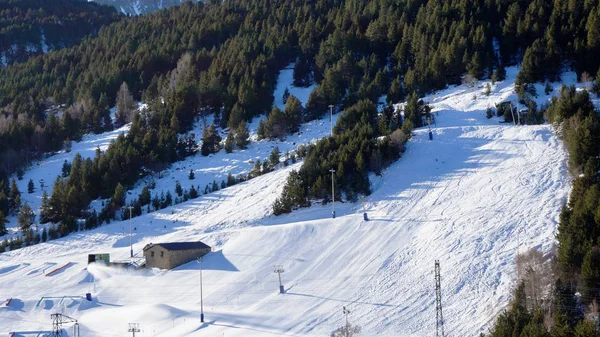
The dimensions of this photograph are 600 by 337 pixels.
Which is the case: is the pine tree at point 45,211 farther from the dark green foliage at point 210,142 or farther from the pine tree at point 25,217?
the dark green foliage at point 210,142

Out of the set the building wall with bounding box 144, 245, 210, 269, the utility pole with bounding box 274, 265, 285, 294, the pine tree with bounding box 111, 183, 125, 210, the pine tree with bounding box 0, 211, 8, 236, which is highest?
the pine tree with bounding box 111, 183, 125, 210

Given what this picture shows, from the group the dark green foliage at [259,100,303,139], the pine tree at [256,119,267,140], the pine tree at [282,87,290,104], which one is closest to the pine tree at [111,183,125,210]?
Result: the pine tree at [256,119,267,140]

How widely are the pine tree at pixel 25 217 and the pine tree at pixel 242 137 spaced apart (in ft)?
64.9

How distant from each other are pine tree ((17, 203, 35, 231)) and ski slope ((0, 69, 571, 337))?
4797 millimetres

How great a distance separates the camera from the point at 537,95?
57.3 metres

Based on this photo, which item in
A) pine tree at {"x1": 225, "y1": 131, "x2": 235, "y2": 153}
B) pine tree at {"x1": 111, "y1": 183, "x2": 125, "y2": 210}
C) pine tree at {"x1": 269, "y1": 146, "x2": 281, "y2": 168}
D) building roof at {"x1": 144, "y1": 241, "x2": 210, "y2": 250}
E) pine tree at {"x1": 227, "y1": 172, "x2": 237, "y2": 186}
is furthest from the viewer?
pine tree at {"x1": 225, "y1": 131, "x2": 235, "y2": 153}

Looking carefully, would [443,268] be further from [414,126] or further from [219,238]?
[414,126]

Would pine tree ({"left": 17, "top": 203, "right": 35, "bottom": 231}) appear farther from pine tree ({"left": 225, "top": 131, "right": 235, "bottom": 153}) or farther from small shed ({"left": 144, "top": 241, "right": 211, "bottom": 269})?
pine tree ({"left": 225, "top": 131, "right": 235, "bottom": 153})

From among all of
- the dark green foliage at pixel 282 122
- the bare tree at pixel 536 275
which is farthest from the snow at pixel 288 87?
the bare tree at pixel 536 275

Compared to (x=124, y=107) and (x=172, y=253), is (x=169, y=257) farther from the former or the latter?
(x=124, y=107)

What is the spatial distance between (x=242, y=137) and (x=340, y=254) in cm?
2775

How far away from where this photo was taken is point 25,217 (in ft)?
177

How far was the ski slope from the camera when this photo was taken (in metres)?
33.0

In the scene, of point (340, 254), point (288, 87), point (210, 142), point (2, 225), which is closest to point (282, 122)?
point (210, 142)
